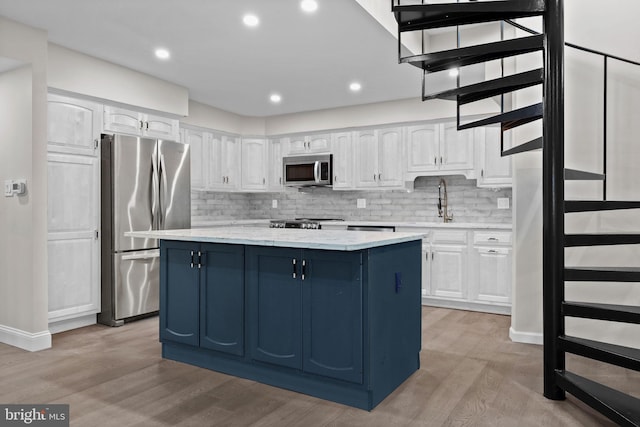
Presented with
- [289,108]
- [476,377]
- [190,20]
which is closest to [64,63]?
[190,20]

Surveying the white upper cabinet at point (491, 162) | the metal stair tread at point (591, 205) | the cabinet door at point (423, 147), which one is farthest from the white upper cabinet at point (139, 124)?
the metal stair tread at point (591, 205)

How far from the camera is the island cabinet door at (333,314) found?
101 inches

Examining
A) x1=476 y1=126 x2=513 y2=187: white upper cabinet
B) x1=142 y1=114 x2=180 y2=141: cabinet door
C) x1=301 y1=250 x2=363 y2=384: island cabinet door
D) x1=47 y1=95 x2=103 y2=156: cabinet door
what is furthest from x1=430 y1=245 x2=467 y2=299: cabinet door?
x1=47 y1=95 x2=103 y2=156: cabinet door

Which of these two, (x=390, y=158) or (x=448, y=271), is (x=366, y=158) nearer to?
(x=390, y=158)

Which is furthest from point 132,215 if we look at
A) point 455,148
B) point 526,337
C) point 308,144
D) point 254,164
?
point 526,337

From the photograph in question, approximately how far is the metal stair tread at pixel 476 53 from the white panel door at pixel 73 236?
3.04 meters

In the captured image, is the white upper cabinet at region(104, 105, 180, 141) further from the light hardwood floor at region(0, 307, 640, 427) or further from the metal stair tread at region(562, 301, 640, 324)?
the metal stair tread at region(562, 301, 640, 324)

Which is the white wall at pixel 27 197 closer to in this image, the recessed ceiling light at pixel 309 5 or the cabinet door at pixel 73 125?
the cabinet door at pixel 73 125

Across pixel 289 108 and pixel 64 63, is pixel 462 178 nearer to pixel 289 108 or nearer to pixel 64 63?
pixel 289 108

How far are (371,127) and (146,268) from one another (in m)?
3.26

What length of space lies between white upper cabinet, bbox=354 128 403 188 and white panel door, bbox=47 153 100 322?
318cm

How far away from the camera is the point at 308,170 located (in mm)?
6340

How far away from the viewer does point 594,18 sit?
351 cm

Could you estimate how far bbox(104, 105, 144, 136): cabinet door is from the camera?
439cm
